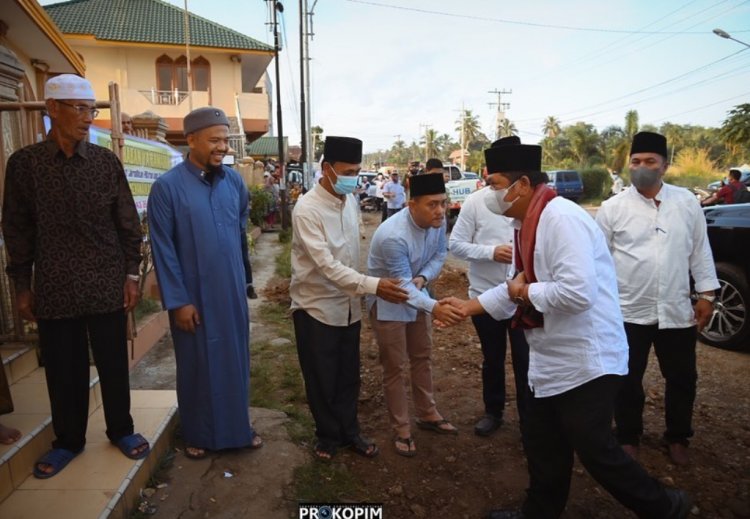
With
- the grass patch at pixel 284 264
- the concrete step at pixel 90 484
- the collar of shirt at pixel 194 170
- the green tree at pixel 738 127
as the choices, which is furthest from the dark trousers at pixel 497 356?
the green tree at pixel 738 127

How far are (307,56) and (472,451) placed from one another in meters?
17.3

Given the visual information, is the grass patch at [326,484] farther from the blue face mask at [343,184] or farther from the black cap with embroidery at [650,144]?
the black cap with embroidery at [650,144]

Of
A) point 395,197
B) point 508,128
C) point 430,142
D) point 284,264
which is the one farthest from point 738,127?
point 430,142

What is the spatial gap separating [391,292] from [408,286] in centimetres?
17

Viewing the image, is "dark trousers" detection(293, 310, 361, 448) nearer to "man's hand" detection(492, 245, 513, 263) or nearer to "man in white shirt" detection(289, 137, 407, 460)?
"man in white shirt" detection(289, 137, 407, 460)

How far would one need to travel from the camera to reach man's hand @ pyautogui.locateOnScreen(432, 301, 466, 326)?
9.48 ft

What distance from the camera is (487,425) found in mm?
3666

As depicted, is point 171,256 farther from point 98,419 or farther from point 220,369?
point 98,419

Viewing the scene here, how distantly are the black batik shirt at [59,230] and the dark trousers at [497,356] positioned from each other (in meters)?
2.28

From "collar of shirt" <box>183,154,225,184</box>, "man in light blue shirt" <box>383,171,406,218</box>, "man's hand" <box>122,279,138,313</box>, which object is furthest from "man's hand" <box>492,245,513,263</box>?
"man in light blue shirt" <box>383,171,406,218</box>

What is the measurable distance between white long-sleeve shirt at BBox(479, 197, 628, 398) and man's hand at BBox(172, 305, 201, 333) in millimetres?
1751

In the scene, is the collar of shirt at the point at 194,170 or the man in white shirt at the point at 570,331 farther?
the collar of shirt at the point at 194,170

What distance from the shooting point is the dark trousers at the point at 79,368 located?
8.51 ft

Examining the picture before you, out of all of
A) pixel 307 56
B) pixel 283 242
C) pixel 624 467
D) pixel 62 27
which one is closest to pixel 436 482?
pixel 624 467
